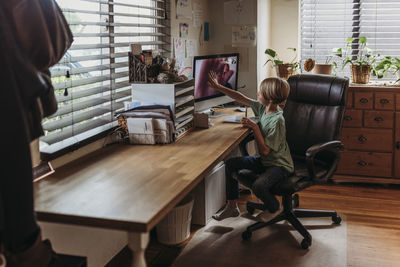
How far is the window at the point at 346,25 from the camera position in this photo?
4.56 meters

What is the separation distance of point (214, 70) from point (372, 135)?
148 cm

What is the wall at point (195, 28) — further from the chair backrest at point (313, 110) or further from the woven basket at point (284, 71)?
the chair backrest at point (313, 110)

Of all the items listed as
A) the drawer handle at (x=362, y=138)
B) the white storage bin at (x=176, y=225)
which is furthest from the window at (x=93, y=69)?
the drawer handle at (x=362, y=138)

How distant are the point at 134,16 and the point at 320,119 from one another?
1318mm

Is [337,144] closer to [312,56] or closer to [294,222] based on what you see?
[294,222]

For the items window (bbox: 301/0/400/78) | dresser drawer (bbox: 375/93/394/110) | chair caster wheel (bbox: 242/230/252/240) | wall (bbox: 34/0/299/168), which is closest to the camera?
chair caster wheel (bbox: 242/230/252/240)

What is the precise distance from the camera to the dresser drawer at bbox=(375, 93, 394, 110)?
13.2 ft

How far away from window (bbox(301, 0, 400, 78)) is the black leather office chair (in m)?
1.54

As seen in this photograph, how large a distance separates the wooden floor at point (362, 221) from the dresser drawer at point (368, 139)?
332mm

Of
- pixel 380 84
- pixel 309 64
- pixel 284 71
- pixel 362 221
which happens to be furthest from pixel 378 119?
pixel 362 221

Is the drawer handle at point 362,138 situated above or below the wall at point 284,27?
below

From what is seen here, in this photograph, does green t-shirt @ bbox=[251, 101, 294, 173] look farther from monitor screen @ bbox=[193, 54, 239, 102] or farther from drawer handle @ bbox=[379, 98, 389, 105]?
drawer handle @ bbox=[379, 98, 389, 105]

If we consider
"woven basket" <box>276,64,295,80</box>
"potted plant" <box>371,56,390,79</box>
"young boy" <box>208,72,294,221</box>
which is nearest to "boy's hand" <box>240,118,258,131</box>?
"young boy" <box>208,72,294,221</box>

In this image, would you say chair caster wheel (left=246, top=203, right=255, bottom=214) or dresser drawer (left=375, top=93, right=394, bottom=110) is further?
dresser drawer (left=375, top=93, right=394, bottom=110)
